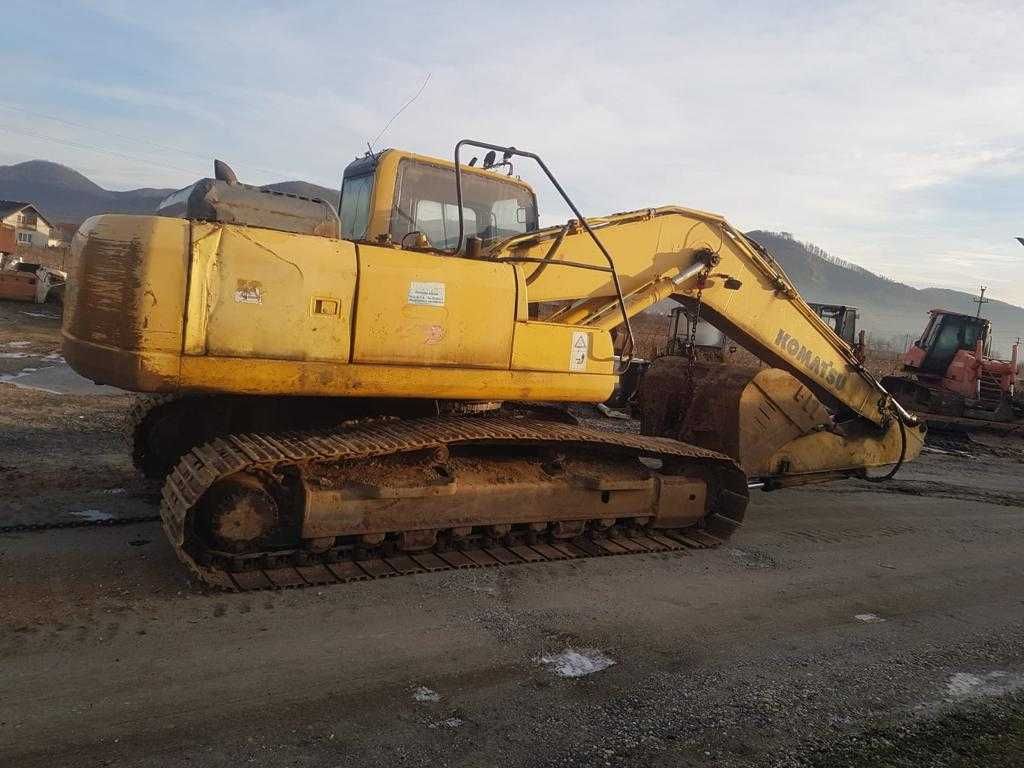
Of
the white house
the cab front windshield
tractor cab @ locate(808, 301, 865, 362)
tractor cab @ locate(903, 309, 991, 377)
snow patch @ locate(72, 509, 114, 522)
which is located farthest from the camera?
the white house

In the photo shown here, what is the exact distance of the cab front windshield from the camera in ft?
18.9

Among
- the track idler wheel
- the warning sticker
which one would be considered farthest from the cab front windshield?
the track idler wheel

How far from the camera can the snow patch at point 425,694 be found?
3395 mm

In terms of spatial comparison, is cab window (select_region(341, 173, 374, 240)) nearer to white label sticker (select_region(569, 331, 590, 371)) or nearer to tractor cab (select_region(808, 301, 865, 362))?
white label sticker (select_region(569, 331, 590, 371))

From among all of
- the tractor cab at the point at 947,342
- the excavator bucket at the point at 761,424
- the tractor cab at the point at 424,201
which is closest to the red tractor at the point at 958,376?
the tractor cab at the point at 947,342

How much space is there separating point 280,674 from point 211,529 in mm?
1155

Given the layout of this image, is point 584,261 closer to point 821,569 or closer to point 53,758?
point 821,569

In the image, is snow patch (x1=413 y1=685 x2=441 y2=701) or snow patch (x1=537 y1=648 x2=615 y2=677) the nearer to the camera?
snow patch (x1=413 y1=685 x2=441 y2=701)

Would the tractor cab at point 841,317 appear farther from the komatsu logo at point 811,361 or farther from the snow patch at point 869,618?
the snow patch at point 869,618

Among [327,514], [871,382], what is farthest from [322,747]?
[871,382]

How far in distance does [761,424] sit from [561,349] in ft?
8.20

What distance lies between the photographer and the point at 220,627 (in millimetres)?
3869

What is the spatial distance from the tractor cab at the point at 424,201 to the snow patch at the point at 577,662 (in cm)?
273

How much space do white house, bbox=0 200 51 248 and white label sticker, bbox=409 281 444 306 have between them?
80234 mm
